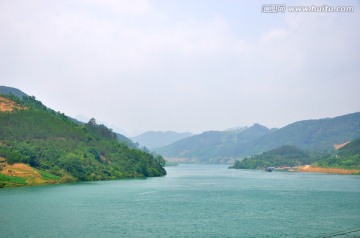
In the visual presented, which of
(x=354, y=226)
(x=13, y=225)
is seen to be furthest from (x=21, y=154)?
(x=354, y=226)

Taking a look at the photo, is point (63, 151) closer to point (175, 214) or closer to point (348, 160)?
point (175, 214)

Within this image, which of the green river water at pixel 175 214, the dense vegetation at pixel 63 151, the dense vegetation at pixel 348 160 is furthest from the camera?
the dense vegetation at pixel 348 160

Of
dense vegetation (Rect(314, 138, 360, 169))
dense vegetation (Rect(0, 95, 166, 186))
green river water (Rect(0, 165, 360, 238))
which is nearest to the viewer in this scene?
green river water (Rect(0, 165, 360, 238))

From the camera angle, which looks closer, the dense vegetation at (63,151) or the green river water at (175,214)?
the green river water at (175,214)

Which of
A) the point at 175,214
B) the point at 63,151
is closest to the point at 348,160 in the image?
the point at 63,151

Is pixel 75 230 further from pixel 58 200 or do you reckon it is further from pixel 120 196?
pixel 120 196

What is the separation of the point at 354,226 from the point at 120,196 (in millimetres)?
47627

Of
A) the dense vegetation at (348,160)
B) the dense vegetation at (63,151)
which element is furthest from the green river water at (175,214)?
the dense vegetation at (348,160)

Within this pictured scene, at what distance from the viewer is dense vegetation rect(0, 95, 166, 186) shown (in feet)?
376

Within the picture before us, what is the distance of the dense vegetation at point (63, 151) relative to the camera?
11456 cm

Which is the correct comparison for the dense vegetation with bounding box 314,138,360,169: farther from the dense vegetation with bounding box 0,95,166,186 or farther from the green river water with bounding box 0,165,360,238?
the green river water with bounding box 0,165,360,238

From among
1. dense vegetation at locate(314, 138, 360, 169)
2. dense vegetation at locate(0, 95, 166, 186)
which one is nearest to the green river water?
dense vegetation at locate(0, 95, 166, 186)

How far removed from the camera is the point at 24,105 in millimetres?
150250

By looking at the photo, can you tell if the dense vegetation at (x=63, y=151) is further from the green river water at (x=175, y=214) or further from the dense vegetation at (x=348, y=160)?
the dense vegetation at (x=348, y=160)
